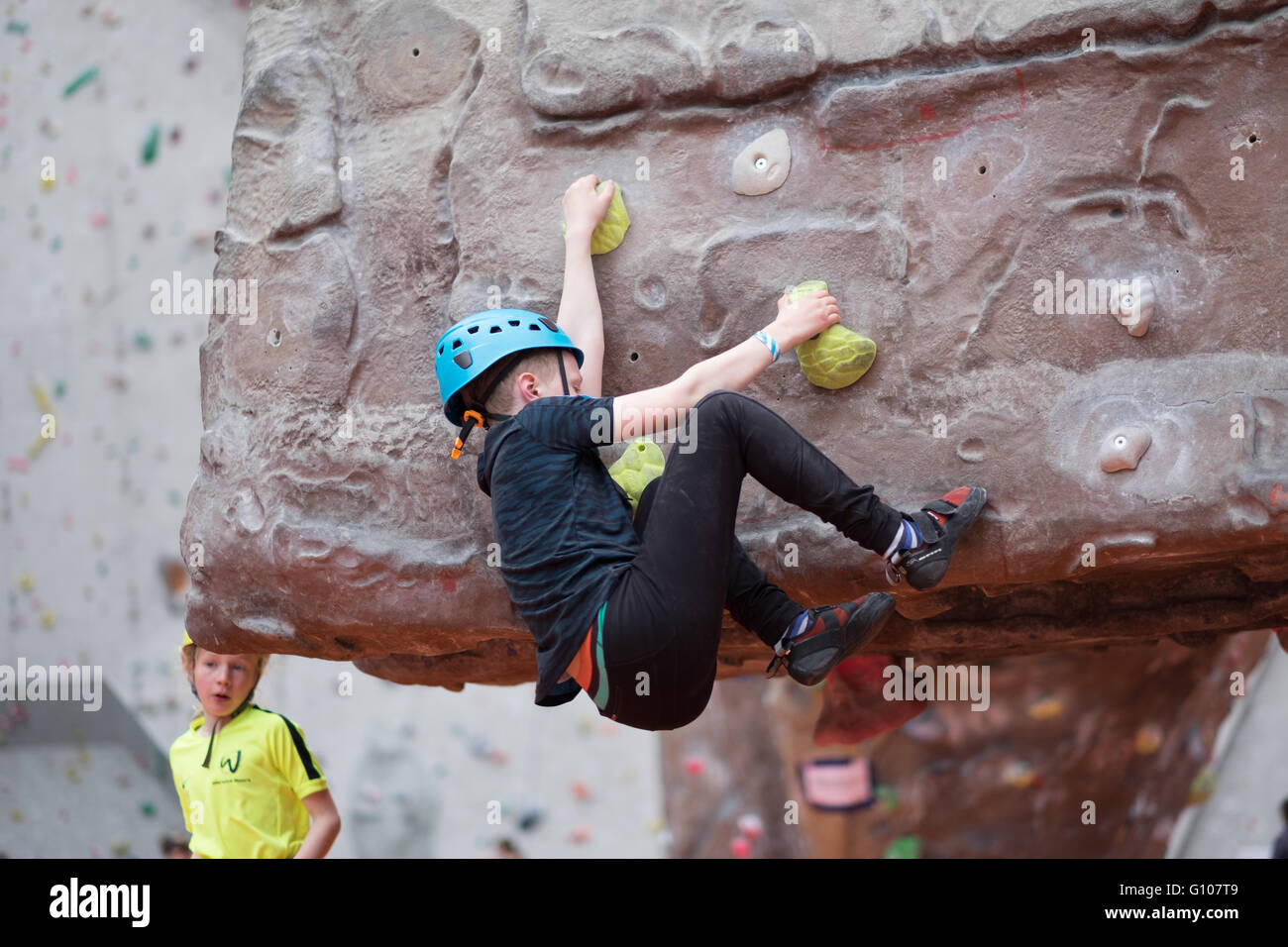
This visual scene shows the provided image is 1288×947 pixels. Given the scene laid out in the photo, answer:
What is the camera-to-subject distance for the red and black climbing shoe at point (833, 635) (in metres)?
2.31

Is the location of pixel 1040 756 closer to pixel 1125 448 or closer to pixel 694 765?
pixel 694 765

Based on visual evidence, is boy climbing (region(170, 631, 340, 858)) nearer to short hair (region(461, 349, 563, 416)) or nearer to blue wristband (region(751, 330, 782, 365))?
short hair (region(461, 349, 563, 416))

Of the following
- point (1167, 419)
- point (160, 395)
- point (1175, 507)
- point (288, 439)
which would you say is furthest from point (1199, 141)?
point (160, 395)

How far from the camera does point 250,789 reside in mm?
2955

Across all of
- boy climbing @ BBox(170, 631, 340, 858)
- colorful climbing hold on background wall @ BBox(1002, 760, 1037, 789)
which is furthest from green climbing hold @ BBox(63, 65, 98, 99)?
colorful climbing hold on background wall @ BBox(1002, 760, 1037, 789)

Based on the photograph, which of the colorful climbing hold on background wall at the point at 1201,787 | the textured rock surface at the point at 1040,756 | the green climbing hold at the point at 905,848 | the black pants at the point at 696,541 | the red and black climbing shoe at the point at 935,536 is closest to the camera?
the black pants at the point at 696,541

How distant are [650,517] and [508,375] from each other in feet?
1.27

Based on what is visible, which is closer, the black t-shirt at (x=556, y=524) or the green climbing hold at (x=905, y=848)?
the black t-shirt at (x=556, y=524)

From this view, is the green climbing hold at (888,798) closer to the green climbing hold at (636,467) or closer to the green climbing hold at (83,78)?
the green climbing hold at (636,467)

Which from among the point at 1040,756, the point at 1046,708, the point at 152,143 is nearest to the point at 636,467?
the point at 1046,708

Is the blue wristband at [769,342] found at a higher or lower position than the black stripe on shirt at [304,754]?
higher

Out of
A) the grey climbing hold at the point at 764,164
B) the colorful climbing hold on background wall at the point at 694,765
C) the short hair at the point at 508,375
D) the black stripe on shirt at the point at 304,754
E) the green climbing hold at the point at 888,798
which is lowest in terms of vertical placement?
the colorful climbing hold on background wall at the point at 694,765

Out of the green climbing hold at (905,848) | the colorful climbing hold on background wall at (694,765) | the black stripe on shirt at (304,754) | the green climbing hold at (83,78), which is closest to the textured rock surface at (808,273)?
the black stripe on shirt at (304,754)

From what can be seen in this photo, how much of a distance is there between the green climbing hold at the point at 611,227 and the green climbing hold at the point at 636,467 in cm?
40
